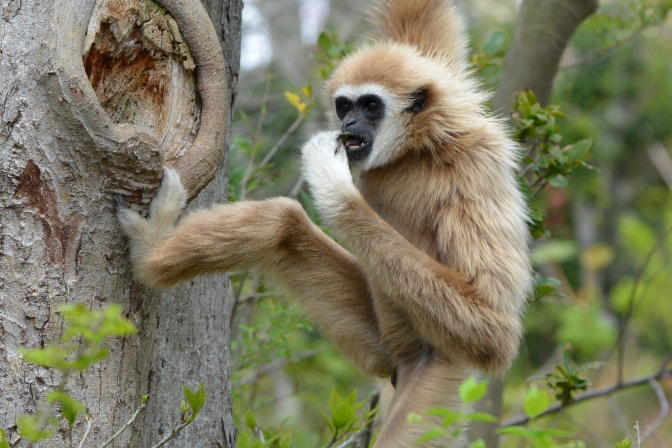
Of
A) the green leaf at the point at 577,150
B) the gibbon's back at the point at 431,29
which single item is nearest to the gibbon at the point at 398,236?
the gibbon's back at the point at 431,29

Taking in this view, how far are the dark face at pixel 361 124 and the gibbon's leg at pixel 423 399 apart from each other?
4.33 feet

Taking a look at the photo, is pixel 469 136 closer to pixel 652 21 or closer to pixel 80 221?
pixel 80 221

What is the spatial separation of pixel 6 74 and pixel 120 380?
1.37 meters

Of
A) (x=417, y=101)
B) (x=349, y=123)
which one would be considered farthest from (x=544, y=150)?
(x=349, y=123)

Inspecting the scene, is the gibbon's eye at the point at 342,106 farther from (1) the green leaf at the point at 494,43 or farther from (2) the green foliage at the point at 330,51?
(1) the green leaf at the point at 494,43

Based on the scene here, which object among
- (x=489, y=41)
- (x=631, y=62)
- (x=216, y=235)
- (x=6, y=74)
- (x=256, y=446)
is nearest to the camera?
(x=6, y=74)

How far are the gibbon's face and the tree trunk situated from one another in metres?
1.19

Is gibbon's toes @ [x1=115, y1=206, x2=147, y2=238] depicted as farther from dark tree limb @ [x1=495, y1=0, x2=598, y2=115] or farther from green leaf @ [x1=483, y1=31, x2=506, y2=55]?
green leaf @ [x1=483, y1=31, x2=506, y2=55]

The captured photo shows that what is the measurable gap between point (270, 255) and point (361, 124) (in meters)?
1.13

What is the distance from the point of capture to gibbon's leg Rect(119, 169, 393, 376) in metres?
3.38

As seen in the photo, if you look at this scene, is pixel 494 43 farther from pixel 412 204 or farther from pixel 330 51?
pixel 412 204

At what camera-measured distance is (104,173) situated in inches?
121

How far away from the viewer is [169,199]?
3441mm

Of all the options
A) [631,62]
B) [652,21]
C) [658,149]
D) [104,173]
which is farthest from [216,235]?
[658,149]
